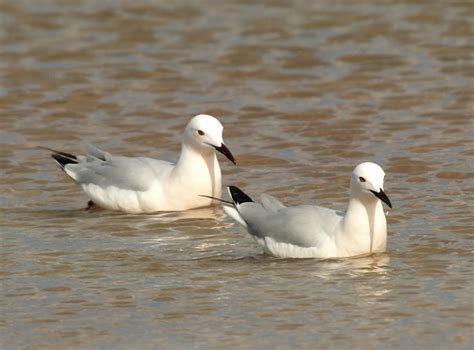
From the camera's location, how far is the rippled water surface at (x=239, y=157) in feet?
31.2

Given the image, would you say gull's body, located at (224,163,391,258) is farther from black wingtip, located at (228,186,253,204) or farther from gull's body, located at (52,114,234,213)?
gull's body, located at (52,114,234,213)

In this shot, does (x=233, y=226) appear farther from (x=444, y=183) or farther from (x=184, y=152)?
(x=444, y=183)

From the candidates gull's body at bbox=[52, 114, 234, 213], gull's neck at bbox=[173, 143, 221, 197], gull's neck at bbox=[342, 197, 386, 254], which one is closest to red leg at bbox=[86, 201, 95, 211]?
gull's body at bbox=[52, 114, 234, 213]

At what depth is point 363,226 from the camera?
10.8 meters

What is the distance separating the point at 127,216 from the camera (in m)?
12.7

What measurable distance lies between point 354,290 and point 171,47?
10.7 metres

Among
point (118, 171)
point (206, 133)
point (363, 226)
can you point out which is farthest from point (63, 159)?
point (363, 226)

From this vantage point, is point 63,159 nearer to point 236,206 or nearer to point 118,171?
point 118,171

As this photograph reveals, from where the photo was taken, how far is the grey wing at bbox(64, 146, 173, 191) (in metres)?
12.8

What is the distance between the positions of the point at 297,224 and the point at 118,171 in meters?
2.47

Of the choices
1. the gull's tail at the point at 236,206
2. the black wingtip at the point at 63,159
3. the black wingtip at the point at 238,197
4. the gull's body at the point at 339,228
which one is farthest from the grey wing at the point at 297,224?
the black wingtip at the point at 63,159

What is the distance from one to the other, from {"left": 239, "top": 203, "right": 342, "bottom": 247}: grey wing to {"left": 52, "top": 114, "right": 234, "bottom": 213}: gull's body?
1.49 metres

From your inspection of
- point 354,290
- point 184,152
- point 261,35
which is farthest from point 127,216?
point 261,35

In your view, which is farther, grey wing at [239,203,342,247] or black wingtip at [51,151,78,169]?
black wingtip at [51,151,78,169]
